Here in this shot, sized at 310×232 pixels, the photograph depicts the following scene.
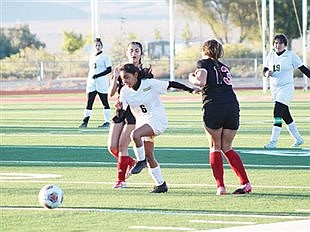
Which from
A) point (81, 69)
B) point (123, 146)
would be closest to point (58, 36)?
point (81, 69)

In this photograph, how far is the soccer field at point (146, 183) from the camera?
1208 centimetres

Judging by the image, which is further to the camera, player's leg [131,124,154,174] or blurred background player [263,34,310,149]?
blurred background player [263,34,310,149]

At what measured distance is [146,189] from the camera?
14.8 m

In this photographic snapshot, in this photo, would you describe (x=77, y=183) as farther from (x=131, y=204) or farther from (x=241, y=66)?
A: (x=241, y=66)

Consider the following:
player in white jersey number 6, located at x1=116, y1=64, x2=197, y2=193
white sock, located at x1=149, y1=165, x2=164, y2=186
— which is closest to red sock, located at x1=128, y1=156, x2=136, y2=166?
player in white jersey number 6, located at x1=116, y1=64, x2=197, y2=193

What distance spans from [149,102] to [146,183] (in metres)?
1.49

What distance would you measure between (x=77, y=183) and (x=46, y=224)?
352cm

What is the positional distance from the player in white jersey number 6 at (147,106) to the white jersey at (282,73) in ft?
20.2

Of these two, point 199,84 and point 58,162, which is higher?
point 199,84

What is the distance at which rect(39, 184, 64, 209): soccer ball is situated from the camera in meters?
12.6

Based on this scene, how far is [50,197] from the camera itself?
12.6m

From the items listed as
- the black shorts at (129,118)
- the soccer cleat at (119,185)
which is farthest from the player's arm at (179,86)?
the soccer cleat at (119,185)

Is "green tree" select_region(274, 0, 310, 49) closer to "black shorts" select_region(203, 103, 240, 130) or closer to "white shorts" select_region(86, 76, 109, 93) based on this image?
"white shorts" select_region(86, 76, 109, 93)

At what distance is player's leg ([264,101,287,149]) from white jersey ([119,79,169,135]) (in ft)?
19.8
